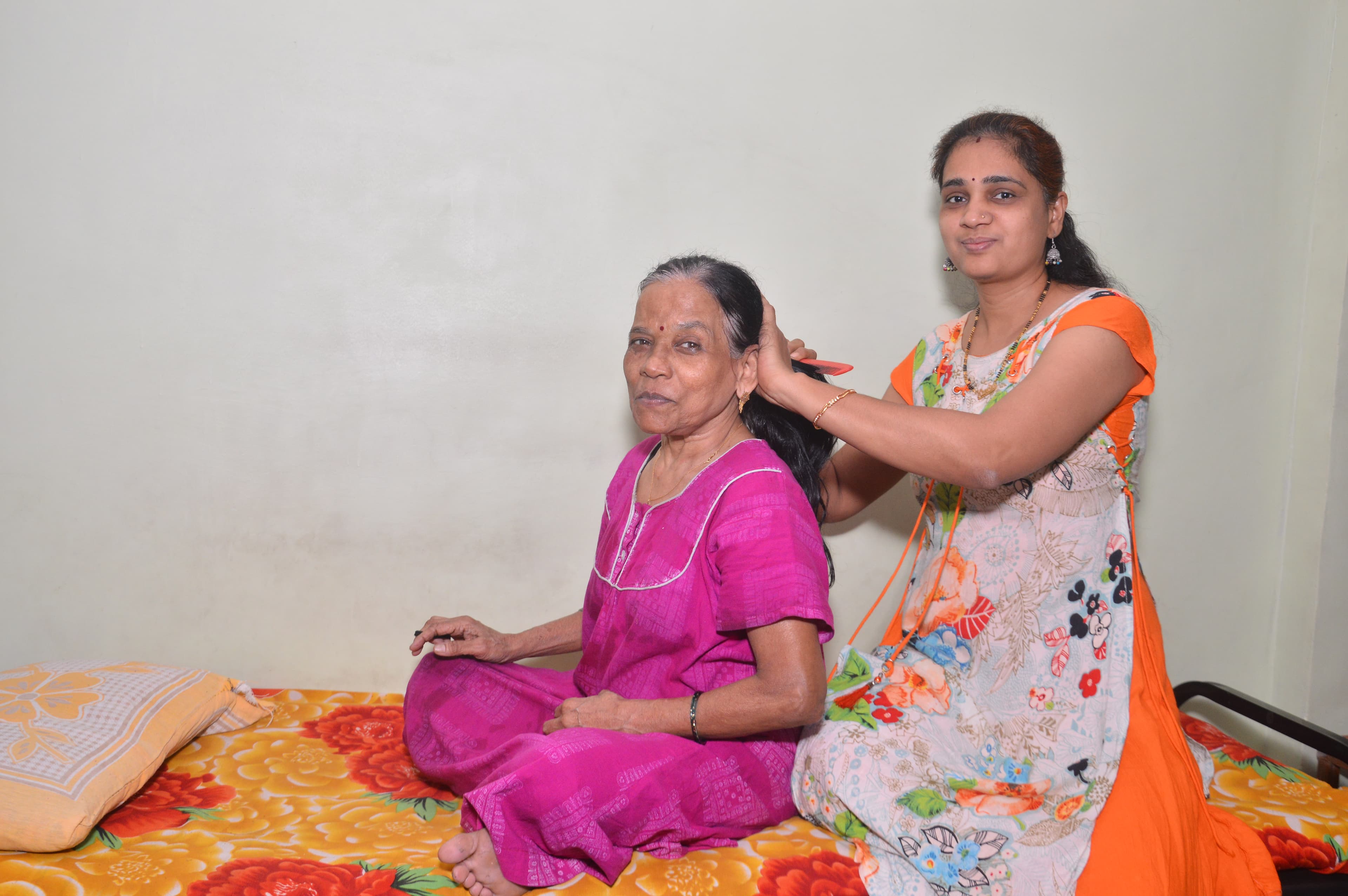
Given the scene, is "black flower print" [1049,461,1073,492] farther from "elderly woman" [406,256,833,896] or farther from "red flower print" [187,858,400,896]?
"red flower print" [187,858,400,896]

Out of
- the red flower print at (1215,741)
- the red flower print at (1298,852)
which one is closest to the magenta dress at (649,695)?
the red flower print at (1298,852)

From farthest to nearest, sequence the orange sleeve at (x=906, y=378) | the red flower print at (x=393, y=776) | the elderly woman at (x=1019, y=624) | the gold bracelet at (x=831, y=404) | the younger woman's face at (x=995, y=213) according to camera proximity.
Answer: the orange sleeve at (x=906, y=378) → the red flower print at (x=393, y=776) → the younger woman's face at (x=995, y=213) → the gold bracelet at (x=831, y=404) → the elderly woman at (x=1019, y=624)

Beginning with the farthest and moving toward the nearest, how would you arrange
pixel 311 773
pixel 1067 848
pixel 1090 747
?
1. pixel 311 773
2. pixel 1090 747
3. pixel 1067 848

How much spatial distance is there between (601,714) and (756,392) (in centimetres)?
89

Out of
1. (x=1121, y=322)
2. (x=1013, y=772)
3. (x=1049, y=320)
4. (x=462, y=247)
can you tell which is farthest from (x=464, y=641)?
(x=1121, y=322)

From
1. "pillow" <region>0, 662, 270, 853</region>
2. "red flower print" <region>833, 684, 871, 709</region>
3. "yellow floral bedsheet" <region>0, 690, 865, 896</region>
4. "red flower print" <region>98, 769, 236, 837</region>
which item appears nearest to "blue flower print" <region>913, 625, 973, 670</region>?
"red flower print" <region>833, 684, 871, 709</region>

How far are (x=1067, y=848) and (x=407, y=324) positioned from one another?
2.36 m

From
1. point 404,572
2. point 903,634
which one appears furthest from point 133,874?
point 903,634

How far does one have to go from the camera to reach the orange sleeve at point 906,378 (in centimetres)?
262

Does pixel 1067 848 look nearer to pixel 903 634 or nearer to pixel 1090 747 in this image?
pixel 1090 747

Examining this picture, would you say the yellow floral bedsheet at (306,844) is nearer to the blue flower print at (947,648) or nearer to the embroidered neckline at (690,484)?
the blue flower print at (947,648)

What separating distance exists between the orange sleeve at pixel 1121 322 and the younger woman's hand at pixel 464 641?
1625mm

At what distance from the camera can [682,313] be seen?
2100 mm

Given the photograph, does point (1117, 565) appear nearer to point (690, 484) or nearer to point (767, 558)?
point (767, 558)
